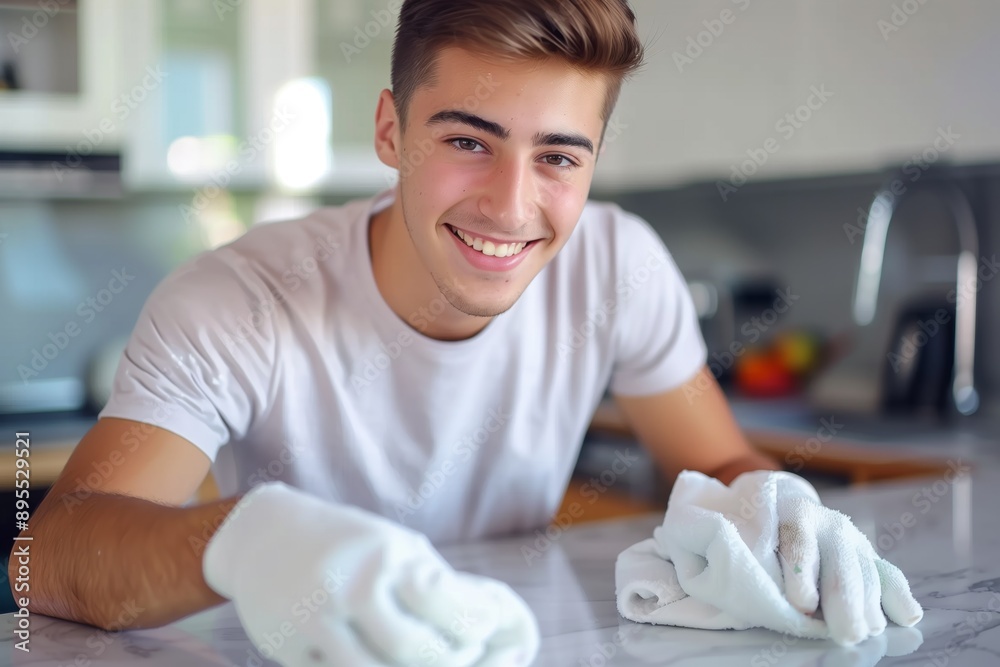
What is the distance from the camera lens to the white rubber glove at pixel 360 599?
24.4 inches

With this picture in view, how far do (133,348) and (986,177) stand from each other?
78.9 inches

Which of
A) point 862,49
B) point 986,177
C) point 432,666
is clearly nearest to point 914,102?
point 862,49

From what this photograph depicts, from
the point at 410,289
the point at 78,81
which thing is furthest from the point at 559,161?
the point at 78,81

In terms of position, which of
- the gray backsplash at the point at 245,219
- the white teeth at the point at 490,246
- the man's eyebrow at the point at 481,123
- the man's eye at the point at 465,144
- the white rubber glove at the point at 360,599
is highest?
the man's eyebrow at the point at 481,123

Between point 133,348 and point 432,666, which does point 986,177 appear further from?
point 432,666

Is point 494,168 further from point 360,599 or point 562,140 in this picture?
point 360,599

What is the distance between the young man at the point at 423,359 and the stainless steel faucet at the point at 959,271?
1126 mm

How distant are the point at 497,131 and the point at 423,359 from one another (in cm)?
32

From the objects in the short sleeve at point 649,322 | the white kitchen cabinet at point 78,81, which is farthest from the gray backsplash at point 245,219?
the short sleeve at point 649,322

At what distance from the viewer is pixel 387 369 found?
1245mm

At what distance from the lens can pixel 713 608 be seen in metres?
0.83

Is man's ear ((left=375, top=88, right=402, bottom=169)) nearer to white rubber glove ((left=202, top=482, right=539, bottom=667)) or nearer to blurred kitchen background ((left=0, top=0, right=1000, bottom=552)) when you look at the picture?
white rubber glove ((left=202, top=482, right=539, bottom=667))

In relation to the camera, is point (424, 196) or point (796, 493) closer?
point (796, 493)

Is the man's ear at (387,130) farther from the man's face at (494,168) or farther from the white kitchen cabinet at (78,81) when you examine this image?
the white kitchen cabinet at (78,81)
